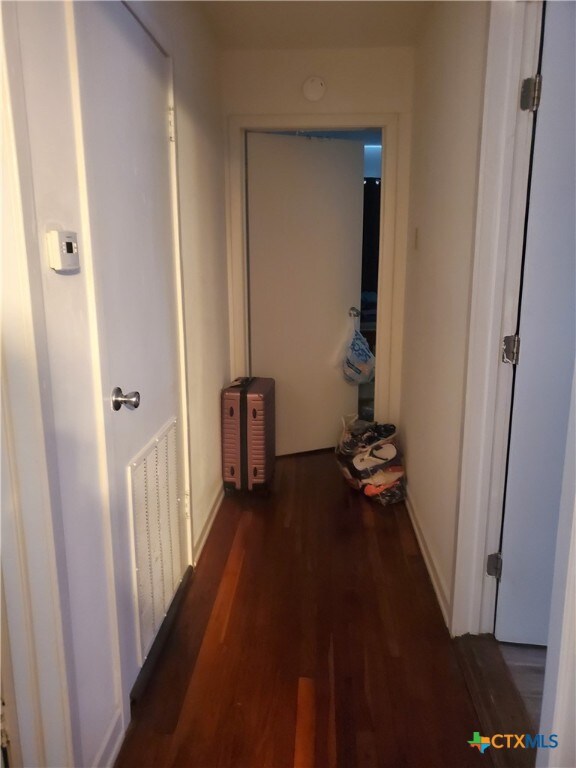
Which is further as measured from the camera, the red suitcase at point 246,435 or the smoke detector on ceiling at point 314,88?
the smoke detector on ceiling at point 314,88

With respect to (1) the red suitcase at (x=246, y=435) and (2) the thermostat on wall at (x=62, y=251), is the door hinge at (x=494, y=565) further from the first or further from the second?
(2) the thermostat on wall at (x=62, y=251)

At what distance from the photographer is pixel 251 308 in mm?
3461

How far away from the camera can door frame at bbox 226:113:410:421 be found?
10.3 ft

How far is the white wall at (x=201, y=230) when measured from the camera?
85.1 inches

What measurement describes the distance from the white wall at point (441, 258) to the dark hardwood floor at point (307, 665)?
221 millimetres

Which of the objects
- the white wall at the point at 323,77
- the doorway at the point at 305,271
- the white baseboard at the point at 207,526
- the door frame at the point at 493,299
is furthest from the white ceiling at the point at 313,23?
the white baseboard at the point at 207,526

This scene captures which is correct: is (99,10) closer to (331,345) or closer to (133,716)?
(133,716)

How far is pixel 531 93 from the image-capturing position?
4.98 feet

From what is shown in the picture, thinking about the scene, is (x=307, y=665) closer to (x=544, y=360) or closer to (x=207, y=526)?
(x=207, y=526)

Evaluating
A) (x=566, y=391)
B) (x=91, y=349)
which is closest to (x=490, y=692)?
(x=566, y=391)

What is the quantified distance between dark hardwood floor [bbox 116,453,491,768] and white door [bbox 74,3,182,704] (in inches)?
7.7

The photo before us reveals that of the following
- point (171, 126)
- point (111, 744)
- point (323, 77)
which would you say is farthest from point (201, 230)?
point (111, 744)

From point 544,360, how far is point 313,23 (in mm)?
2093

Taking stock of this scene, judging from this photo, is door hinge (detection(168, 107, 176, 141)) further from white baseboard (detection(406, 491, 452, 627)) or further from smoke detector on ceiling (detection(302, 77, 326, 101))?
white baseboard (detection(406, 491, 452, 627))
